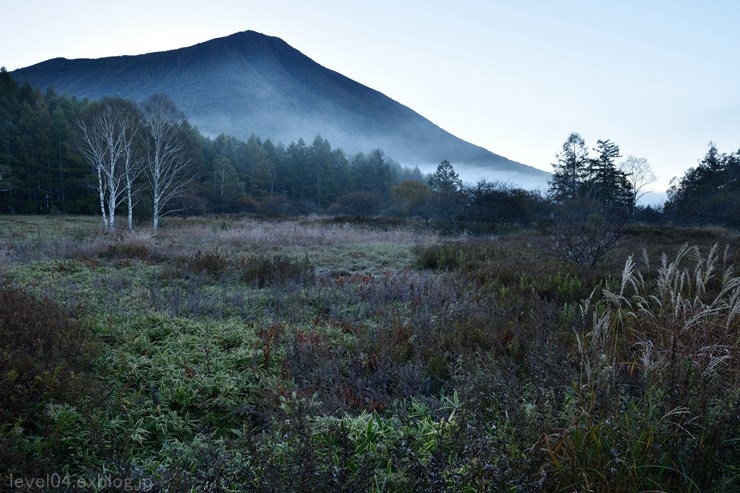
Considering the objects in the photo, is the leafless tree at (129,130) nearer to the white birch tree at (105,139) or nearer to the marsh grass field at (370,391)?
the white birch tree at (105,139)

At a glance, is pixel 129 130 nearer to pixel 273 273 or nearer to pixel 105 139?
pixel 105 139

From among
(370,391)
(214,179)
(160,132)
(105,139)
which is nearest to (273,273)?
(370,391)

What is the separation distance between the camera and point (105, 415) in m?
2.57

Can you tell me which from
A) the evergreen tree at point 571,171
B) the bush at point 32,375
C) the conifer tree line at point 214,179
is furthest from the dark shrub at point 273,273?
the evergreen tree at point 571,171

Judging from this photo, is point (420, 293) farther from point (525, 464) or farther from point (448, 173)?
point (448, 173)

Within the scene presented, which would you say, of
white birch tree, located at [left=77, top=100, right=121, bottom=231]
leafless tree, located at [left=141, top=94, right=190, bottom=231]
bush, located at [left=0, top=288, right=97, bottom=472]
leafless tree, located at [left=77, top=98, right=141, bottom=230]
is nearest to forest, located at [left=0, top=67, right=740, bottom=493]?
bush, located at [left=0, top=288, right=97, bottom=472]

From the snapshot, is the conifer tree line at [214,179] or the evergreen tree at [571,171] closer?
the conifer tree line at [214,179]

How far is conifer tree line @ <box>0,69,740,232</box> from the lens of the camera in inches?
989

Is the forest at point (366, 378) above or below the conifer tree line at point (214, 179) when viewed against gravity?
below

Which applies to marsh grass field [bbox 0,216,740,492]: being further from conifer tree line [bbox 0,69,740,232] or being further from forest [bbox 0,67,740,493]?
conifer tree line [bbox 0,69,740,232]

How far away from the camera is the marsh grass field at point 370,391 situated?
188 centimetres

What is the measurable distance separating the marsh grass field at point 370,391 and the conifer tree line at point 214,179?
18250 millimetres

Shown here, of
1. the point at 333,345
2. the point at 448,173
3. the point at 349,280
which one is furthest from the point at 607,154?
the point at 333,345

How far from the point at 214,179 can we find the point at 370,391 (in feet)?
160
